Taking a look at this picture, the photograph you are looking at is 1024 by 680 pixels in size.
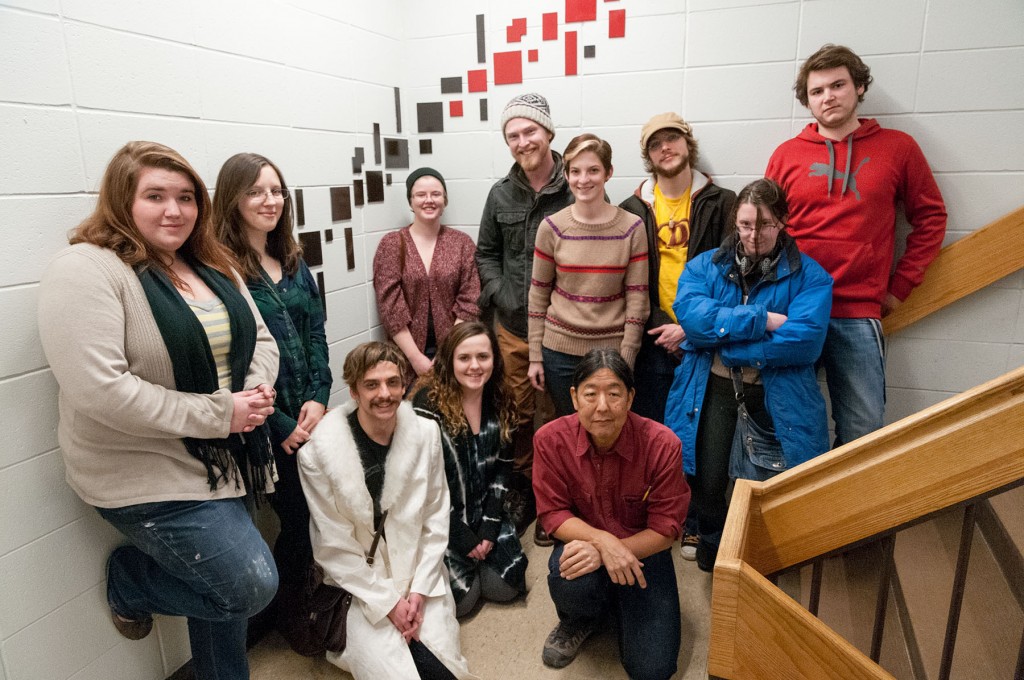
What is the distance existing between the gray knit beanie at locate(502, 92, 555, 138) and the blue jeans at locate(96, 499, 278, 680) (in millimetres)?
1681

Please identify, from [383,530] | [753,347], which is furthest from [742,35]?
[383,530]

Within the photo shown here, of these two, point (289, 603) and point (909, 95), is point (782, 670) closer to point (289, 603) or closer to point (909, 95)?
point (289, 603)

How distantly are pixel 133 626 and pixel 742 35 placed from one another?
2.80 m

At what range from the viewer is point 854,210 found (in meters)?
2.23

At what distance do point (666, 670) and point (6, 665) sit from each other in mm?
1682

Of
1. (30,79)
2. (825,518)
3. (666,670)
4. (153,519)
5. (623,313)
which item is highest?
(30,79)

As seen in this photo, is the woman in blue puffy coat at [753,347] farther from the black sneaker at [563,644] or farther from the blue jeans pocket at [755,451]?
the black sneaker at [563,644]

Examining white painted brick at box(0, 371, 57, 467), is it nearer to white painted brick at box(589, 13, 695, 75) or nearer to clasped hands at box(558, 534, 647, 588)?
clasped hands at box(558, 534, 647, 588)

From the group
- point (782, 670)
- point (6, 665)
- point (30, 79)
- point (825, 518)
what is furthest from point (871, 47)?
point (6, 665)

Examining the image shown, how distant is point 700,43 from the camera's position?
256 centimetres

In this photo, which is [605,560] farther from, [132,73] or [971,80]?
[971,80]

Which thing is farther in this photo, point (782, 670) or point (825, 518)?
point (825, 518)

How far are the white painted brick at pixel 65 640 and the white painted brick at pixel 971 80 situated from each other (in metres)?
3.03

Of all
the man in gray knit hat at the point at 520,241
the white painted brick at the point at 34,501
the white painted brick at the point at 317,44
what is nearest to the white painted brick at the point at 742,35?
the man in gray knit hat at the point at 520,241
